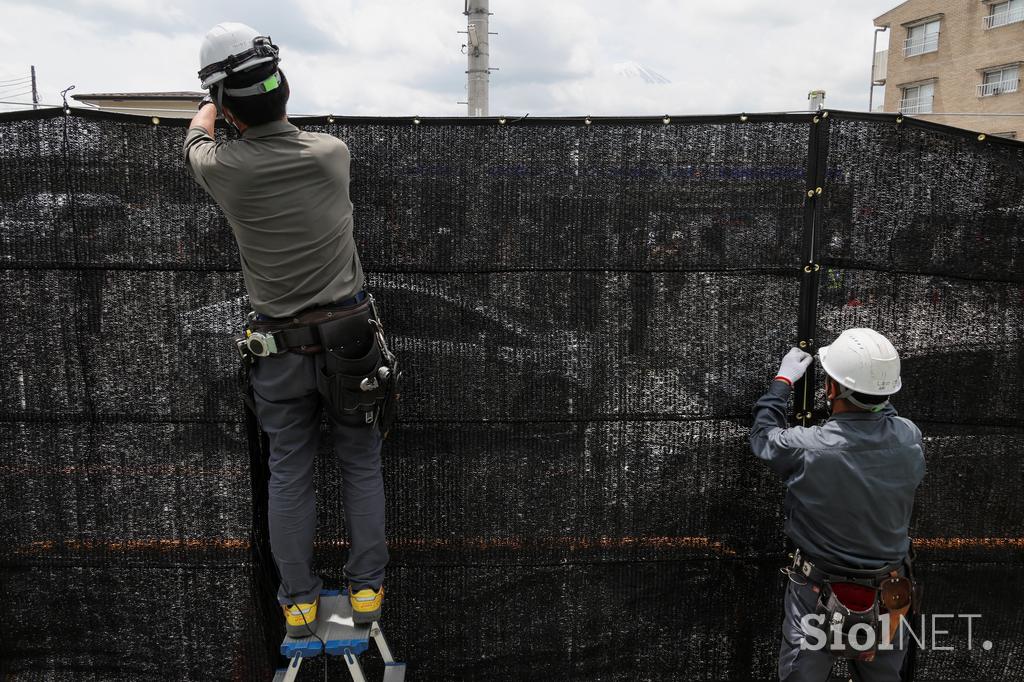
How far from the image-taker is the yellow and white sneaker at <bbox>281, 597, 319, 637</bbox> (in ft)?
8.07

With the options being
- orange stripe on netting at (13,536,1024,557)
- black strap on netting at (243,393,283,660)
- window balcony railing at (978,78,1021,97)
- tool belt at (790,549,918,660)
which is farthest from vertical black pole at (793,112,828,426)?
window balcony railing at (978,78,1021,97)

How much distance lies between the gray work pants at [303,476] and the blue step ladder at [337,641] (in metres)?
→ 0.15

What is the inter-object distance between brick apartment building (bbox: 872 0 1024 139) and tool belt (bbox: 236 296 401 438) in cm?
4039

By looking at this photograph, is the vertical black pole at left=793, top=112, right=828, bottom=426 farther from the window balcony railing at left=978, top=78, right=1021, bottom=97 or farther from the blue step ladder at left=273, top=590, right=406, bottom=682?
the window balcony railing at left=978, top=78, right=1021, bottom=97

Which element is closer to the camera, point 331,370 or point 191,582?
point 331,370

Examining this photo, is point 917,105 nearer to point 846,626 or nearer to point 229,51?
point 846,626

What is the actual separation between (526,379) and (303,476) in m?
1.04

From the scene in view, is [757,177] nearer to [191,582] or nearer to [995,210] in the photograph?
[995,210]

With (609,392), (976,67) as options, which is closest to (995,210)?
(609,392)

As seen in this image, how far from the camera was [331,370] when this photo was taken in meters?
2.37

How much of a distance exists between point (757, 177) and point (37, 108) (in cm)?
309

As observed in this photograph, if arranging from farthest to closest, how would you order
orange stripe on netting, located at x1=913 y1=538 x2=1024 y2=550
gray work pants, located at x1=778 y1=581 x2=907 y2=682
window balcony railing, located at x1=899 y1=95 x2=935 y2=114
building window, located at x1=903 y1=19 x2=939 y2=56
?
1. window balcony railing, located at x1=899 y1=95 x2=935 y2=114
2. building window, located at x1=903 y1=19 x2=939 y2=56
3. orange stripe on netting, located at x1=913 y1=538 x2=1024 y2=550
4. gray work pants, located at x1=778 y1=581 x2=907 y2=682

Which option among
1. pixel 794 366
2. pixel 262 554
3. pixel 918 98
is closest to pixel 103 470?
pixel 262 554

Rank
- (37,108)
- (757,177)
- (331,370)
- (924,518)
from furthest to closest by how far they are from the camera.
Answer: (924,518) < (757,177) < (37,108) < (331,370)
